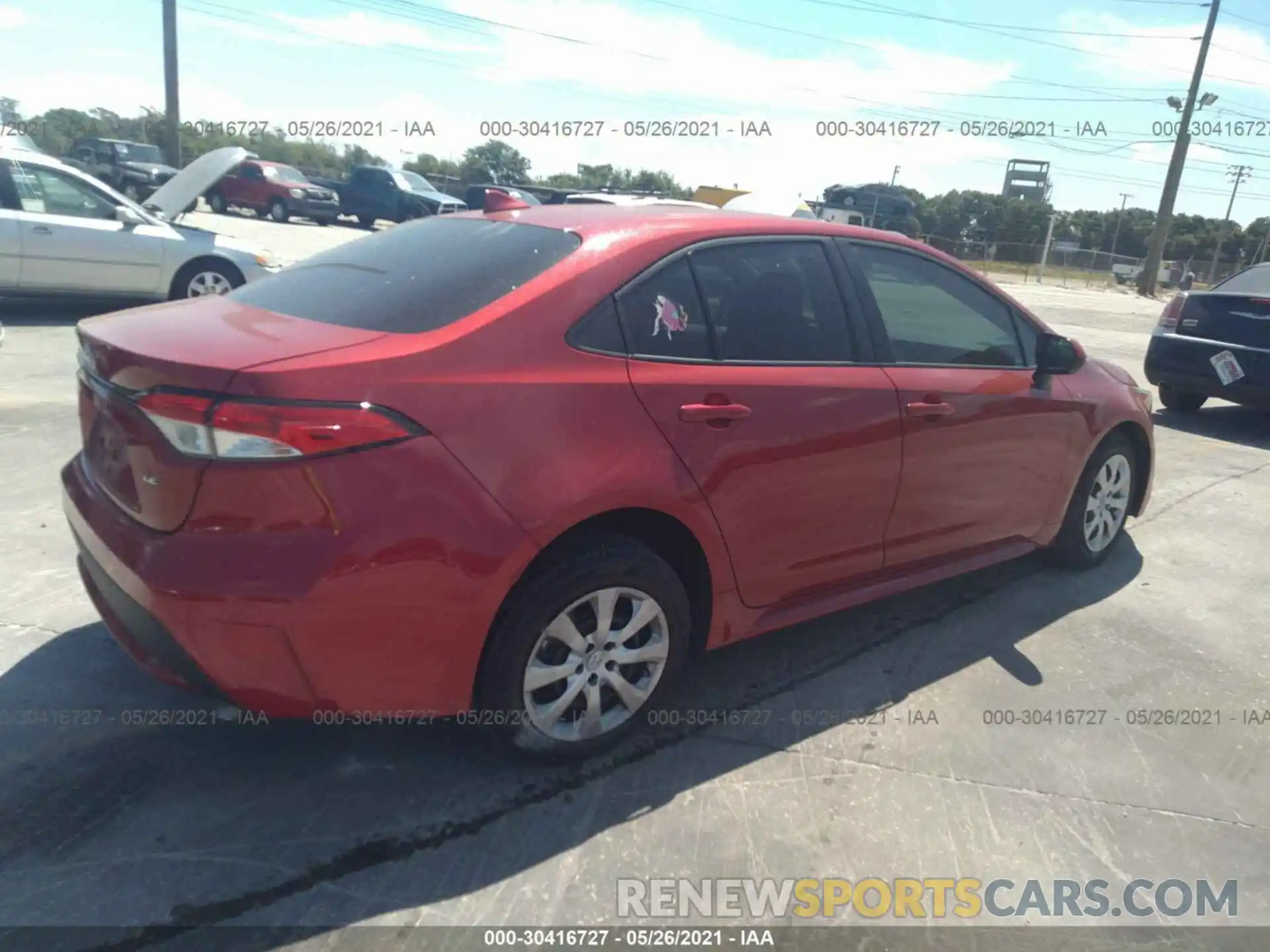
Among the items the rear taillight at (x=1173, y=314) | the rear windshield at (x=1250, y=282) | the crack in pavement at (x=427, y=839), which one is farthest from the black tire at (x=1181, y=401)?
the crack in pavement at (x=427, y=839)

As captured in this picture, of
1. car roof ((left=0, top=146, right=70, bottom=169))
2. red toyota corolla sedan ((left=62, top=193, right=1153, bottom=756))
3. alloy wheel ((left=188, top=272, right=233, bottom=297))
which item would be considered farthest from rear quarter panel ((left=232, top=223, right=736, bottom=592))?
car roof ((left=0, top=146, right=70, bottom=169))

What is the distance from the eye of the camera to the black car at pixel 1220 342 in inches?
318

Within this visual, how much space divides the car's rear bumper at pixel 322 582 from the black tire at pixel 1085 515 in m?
3.20

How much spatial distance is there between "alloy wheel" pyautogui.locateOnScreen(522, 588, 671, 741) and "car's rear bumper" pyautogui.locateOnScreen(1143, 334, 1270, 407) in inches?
281

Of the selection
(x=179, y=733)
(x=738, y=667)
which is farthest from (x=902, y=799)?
(x=179, y=733)

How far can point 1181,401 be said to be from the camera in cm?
968

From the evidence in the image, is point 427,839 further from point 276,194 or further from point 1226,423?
point 276,194

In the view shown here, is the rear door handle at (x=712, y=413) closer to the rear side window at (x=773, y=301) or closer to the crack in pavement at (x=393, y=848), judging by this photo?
the rear side window at (x=773, y=301)

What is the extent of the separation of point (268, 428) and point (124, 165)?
2795 centimetres

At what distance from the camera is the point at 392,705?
104 inches

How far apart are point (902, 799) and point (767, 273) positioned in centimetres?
176

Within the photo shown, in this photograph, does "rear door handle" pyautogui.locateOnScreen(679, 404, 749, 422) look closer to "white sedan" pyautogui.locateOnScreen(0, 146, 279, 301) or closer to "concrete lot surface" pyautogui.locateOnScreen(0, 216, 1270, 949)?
"concrete lot surface" pyautogui.locateOnScreen(0, 216, 1270, 949)

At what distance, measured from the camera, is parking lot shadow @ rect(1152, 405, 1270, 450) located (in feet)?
28.5

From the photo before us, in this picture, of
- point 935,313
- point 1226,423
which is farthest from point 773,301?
point 1226,423
